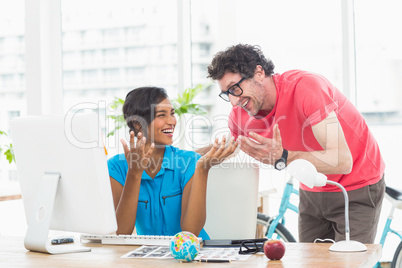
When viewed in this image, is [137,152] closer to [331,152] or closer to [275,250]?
[275,250]

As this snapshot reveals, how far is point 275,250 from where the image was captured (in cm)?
135

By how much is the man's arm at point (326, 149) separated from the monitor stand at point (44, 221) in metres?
0.73

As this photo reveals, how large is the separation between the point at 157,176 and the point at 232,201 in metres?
0.31

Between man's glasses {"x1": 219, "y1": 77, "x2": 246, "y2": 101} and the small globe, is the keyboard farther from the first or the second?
man's glasses {"x1": 219, "y1": 77, "x2": 246, "y2": 101}

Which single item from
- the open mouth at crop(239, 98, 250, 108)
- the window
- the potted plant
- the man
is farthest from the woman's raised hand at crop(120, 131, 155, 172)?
the window

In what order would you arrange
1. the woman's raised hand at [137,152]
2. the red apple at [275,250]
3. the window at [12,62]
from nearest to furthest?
the red apple at [275,250] < the woman's raised hand at [137,152] < the window at [12,62]

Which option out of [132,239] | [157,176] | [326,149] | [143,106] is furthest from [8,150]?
[326,149]

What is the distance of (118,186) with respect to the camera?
1.95 m

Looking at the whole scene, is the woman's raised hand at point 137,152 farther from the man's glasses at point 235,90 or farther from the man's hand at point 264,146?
→ the man's glasses at point 235,90

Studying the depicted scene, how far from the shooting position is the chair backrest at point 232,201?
189 cm

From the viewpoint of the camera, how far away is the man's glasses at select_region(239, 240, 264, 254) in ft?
4.82

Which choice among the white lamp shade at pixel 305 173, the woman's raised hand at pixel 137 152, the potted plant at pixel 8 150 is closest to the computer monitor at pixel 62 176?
the woman's raised hand at pixel 137 152

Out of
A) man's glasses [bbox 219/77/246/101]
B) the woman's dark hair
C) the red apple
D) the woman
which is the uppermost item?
man's glasses [bbox 219/77/246/101]

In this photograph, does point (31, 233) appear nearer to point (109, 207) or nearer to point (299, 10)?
point (109, 207)
